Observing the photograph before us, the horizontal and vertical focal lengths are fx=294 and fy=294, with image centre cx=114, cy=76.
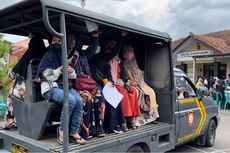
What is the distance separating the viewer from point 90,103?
13.5 ft

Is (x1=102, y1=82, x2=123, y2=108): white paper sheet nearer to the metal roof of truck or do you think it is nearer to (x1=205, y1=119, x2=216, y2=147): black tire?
the metal roof of truck

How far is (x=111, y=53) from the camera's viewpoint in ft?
16.7

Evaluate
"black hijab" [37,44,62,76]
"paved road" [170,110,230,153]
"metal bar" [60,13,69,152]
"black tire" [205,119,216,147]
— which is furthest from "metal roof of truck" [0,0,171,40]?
"paved road" [170,110,230,153]

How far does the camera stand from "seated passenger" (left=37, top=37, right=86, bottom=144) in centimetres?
377

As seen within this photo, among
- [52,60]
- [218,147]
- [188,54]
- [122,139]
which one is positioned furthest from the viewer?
[188,54]

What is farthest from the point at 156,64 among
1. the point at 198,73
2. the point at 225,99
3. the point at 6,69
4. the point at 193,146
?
the point at 198,73

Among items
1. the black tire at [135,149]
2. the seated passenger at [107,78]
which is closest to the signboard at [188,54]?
the seated passenger at [107,78]

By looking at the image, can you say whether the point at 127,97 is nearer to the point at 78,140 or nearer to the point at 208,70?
the point at 78,140

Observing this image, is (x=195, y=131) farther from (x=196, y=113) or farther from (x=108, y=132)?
(x=108, y=132)

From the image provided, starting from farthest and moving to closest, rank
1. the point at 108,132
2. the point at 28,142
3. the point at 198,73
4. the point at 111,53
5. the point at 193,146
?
the point at 198,73 → the point at 193,146 → the point at 111,53 → the point at 108,132 → the point at 28,142

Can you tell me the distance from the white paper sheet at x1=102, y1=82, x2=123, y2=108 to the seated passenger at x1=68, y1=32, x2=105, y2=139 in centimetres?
14

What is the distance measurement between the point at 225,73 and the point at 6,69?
15615 mm

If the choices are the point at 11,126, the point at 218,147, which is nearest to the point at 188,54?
the point at 218,147

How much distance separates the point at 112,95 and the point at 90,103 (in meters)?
0.55
